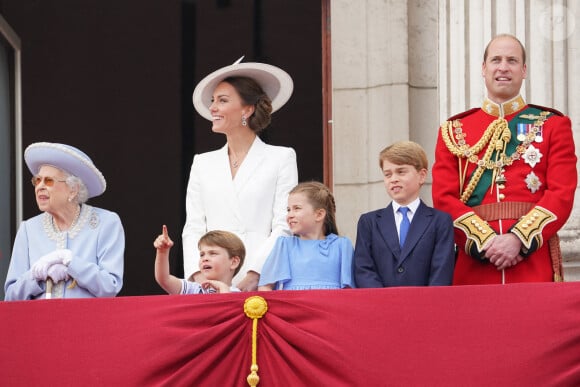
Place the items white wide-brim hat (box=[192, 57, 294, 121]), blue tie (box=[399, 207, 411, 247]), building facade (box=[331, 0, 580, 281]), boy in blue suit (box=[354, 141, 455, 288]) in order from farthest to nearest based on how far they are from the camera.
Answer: building facade (box=[331, 0, 580, 281]) < white wide-brim hat (box=[192, 57, 294, 121]) < blue tie (box=[399, 207, 411, 247]) < boy in blue suit (box=[354, 141, 455, 288])

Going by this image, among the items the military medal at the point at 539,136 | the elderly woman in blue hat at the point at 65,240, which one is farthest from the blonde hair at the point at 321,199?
the military medal at the point at 539,136

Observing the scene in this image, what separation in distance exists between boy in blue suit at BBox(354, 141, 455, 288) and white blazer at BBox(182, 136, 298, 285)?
69 centimetres

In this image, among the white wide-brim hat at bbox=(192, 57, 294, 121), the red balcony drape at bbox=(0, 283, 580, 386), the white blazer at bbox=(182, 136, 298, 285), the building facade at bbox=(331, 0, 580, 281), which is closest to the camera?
the red balcony drape at bbox=(0, 283, 580, 386)

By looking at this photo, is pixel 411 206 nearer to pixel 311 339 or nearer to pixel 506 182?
pixel 506 182

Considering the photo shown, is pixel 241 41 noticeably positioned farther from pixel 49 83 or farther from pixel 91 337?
pixel 91 337

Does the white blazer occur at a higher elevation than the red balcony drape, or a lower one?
higher

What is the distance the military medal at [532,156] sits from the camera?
655 cm

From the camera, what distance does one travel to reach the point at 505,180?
6547mm

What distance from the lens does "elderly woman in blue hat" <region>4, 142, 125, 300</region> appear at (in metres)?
6.45

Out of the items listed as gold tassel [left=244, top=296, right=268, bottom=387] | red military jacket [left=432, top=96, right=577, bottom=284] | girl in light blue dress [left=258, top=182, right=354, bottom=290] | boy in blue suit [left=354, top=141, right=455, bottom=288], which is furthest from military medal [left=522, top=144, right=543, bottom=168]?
gold tassel [left=244, top=296, right=268, bottom=387]

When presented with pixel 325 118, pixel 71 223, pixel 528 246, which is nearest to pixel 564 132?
pixel 528 246

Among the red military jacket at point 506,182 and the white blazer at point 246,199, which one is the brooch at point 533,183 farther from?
the white blazer at point 246,199

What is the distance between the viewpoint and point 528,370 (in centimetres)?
566

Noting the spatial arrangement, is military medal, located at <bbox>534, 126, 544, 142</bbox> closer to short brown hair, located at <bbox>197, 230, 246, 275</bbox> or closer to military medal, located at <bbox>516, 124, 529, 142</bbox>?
military medal, located at <bbox>516, 124, 529, 142</bbox>
